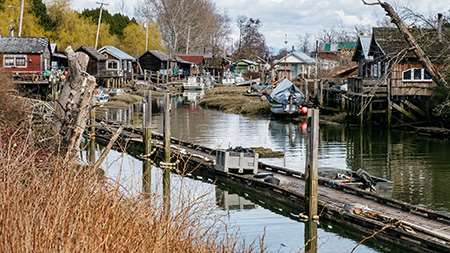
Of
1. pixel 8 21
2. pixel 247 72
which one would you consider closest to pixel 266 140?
pixel 8 21

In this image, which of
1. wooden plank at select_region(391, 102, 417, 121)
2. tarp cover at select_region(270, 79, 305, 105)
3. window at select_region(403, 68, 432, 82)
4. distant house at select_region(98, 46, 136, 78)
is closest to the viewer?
wooden plank at select_region(391, 102, 417, 121)

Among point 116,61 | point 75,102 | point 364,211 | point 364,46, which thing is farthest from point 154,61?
point 75,102

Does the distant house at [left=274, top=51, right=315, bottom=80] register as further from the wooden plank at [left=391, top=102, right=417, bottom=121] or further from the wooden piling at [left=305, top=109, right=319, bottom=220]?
the wooden piling at [left=305, top=109, right=319, bottom=220]

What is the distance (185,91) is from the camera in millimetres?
85000

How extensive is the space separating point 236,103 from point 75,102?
173ft

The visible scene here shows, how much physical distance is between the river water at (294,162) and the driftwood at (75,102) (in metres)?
0.76

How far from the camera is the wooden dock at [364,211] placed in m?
14.4

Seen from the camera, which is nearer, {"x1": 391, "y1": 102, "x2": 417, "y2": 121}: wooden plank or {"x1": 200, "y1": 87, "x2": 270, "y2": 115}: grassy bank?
{"x1": 391, "y1": 102, "x2": 417, "y2": 121}: wooden plank

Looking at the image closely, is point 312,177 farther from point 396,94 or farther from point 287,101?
point 287,101

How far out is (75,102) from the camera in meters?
10.1

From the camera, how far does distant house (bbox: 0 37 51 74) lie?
5812 cm

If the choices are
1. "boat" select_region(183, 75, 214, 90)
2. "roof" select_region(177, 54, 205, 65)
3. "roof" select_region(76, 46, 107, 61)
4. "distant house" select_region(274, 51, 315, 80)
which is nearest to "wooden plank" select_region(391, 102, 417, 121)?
"roof" select_region(76, 46, 107, 61)

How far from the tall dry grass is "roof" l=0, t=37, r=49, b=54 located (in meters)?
52.7

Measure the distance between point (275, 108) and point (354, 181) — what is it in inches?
1258
